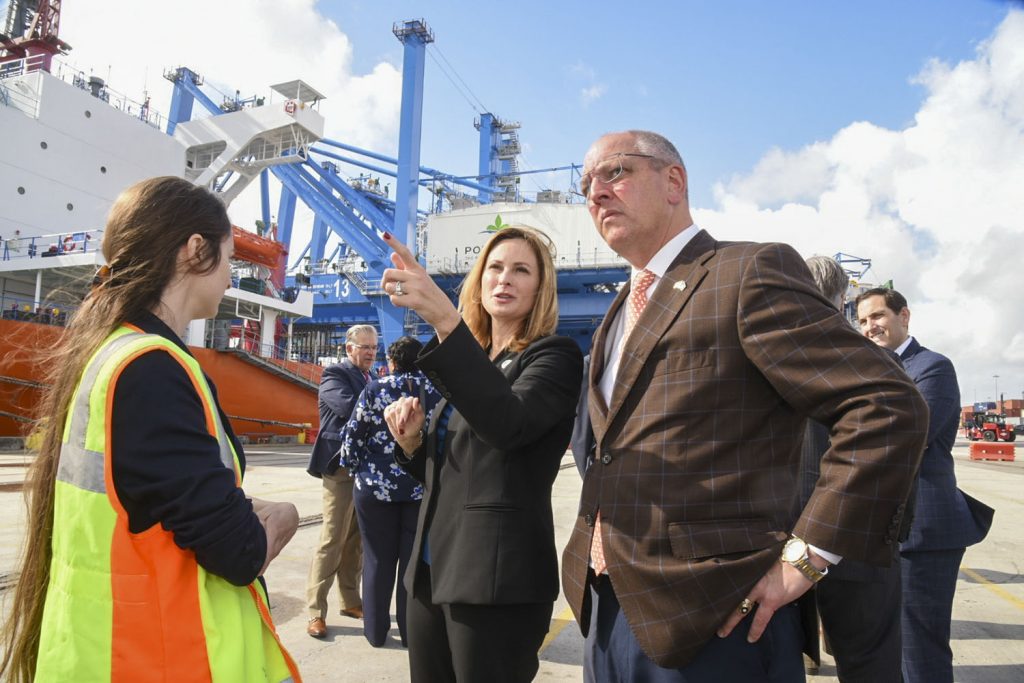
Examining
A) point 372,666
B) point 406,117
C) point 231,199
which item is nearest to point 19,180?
point 231,199

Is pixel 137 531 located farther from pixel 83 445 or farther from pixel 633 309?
pixel 633 309

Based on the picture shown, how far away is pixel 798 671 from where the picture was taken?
4.21ft

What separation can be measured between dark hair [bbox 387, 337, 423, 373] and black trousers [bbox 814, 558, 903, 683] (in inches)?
82.5

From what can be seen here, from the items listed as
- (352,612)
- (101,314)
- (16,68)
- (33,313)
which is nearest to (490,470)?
(101,314)

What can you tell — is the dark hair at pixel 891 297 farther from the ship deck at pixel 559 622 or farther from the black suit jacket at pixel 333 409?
the black suit jacket at pixel 333 409

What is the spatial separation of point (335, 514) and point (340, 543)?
0.19 m

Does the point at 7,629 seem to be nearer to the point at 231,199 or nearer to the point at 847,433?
the point at 847,433

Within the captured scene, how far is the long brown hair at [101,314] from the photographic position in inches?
52.2

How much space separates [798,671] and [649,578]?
376 millimetres

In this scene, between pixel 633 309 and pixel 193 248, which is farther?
pixel 633 309

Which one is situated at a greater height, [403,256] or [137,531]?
Answer: [403,256]

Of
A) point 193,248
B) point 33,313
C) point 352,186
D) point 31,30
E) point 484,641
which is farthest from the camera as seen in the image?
point 352,186

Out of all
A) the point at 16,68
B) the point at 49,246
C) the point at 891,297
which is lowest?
the point at 891,297

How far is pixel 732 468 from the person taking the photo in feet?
4.02
